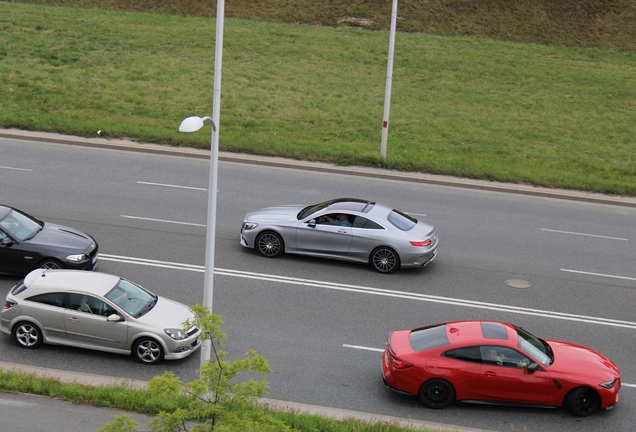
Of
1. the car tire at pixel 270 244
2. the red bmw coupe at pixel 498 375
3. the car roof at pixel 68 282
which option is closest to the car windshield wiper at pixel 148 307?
the car roof at pixel 68 282

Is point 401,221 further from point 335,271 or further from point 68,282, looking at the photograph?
point 68,282

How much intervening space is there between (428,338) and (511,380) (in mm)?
1406

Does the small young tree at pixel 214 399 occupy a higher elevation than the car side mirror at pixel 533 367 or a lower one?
higher

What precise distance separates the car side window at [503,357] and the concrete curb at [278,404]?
3.49 ft

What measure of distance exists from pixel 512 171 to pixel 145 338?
15008 millimetres

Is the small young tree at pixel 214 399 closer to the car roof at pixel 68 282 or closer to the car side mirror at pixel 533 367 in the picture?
the car side mirror at pixel 533 367

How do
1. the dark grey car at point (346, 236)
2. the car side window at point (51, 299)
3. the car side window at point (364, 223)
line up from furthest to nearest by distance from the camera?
1. the car side window at point (364, 223)
2. the dark grey car at point (346, 236)
3. the car side window at point (51, 299)

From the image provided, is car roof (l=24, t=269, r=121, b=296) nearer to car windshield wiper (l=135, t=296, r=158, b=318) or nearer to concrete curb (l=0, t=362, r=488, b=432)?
car windshield wiper (l=135, t=296, r=158, b=318)

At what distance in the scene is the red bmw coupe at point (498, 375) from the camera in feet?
37.3

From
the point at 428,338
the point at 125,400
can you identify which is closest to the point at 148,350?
the point at 125,400

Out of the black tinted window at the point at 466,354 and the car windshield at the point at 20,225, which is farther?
the car windshield at the point at 20,225

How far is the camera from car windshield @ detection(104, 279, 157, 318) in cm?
1259

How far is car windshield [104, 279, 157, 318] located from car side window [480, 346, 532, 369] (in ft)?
18.3

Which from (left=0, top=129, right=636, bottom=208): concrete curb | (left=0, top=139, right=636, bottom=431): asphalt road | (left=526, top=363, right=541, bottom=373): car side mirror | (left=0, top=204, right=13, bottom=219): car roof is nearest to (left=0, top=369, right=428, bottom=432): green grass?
(left=0, top=139, right=636, bottom=431): asphalt road
